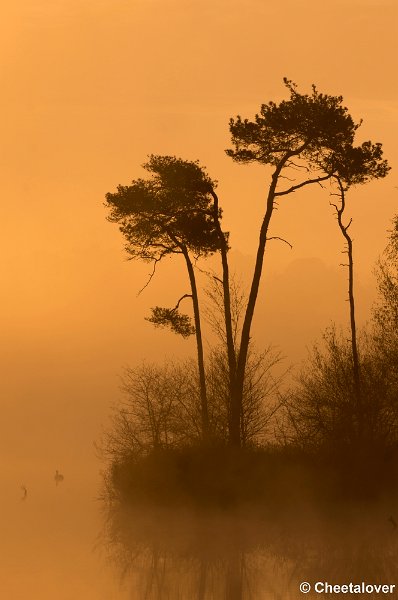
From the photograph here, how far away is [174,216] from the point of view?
4566 cm

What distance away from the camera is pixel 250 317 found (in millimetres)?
42969

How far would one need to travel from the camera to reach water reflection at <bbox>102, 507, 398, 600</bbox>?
88.6 feet

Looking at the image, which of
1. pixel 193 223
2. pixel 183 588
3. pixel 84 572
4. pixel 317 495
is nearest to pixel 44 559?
pixel 84 572

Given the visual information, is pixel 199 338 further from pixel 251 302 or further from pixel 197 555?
pixel 197 555

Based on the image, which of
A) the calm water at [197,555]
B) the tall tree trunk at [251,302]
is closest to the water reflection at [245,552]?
the calm water at [197,555]

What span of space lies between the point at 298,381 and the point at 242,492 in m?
6.36

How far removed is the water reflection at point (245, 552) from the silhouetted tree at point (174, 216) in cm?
659

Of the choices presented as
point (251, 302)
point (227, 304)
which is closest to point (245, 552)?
point (251, 302)

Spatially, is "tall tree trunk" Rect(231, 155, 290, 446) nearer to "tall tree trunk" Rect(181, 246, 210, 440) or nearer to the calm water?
"tall tree trunk" Rect(181, 246, 210, 440)

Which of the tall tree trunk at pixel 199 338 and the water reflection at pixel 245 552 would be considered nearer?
the water reflection at pixel 245 552

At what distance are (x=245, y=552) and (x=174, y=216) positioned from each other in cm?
1720

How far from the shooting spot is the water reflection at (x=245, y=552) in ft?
88.6

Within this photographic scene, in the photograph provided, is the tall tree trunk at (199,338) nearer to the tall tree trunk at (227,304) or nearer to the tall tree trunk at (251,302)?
the tall tree trunk at (227,304)

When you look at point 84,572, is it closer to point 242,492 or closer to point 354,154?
point 242,492
